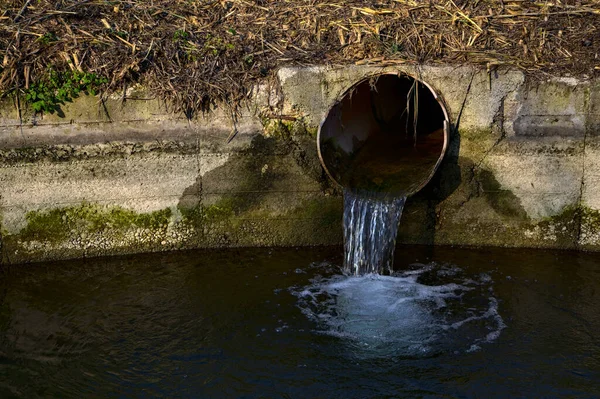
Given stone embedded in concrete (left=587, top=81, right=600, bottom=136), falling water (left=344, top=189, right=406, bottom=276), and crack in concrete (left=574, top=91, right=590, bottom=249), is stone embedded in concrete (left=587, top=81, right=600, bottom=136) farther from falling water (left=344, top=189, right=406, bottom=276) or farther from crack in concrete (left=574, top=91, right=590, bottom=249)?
falling water (left=344, top=189, right=406, bottom=276)

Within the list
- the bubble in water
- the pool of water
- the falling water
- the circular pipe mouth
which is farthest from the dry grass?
the bubble in water

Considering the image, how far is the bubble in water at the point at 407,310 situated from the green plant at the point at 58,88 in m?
2.93

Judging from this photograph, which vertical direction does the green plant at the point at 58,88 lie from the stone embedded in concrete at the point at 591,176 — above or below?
above

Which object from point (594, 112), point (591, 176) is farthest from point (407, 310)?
point (594, 112)

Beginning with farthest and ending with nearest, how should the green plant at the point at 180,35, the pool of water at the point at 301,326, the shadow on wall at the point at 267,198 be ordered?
the green plant at the point at 180,35
the shadow on wall at the point at 267,198
the pool of water at the point at 301,326

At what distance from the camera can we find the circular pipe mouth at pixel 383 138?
22.7 ft

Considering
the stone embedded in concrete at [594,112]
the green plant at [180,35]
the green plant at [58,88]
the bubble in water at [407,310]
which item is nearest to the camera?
the bubble in water at [407,310]

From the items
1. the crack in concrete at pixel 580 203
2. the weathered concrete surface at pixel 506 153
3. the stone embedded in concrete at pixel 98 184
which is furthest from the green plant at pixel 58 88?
the crack in concrete at pixel 580 203

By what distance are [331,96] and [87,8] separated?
285cm

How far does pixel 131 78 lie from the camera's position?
6777 mm

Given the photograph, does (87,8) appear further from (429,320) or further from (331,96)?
(429,320)

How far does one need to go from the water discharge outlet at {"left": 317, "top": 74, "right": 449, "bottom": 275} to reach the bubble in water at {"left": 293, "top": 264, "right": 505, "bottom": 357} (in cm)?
39

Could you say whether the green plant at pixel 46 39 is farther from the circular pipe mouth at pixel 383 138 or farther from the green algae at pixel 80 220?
the circular pipe mouth at pixel 383 138

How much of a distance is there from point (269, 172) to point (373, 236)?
4.22 feet
